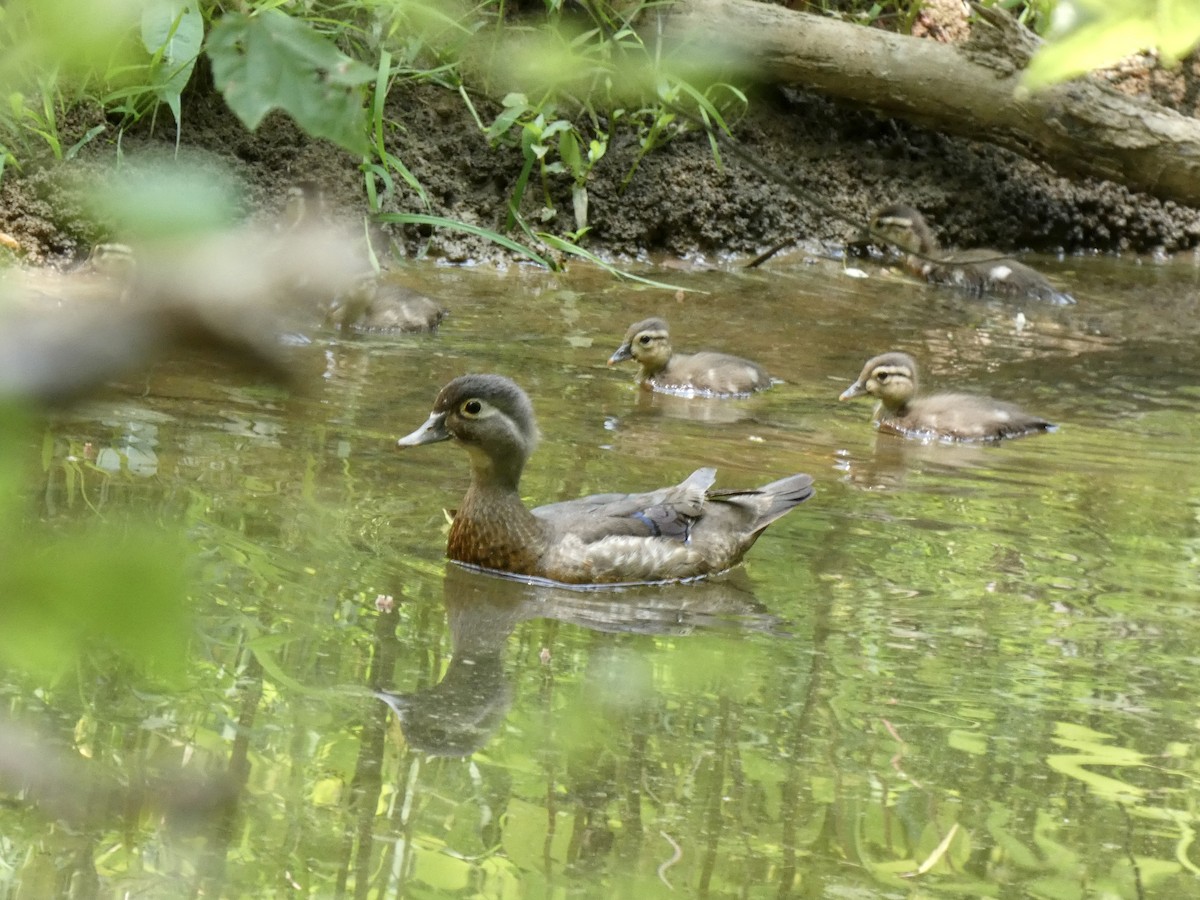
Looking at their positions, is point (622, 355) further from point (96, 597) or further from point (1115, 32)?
point (96, 597)

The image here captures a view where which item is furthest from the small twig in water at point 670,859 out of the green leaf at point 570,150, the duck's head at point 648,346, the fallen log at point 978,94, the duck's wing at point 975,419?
the fallen log at point 978,94

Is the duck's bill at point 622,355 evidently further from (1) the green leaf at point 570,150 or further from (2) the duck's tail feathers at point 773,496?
(1) the green leaf at point 570,150

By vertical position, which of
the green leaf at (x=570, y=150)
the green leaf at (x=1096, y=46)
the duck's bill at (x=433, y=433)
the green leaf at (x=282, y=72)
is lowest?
the duck's bill at (x=433, y=433)

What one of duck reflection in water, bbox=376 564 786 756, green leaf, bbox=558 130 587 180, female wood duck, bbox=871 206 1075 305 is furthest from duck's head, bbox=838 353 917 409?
green leaf, bbox=558 130 587 180

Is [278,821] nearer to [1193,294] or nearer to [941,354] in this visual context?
[941,354]

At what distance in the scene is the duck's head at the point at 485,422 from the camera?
224 inches

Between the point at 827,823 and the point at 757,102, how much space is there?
9.21 m

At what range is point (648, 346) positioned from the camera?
27.2 ft

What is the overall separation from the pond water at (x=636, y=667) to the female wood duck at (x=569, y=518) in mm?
118

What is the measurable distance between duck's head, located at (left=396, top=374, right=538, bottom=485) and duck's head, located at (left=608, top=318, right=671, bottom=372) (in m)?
2.60

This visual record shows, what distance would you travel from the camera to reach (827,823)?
348 cm

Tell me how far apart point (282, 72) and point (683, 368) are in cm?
741

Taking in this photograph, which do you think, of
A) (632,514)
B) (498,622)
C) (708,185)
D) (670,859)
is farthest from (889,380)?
(670,859)

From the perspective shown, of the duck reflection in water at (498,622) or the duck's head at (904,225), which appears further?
the duck's head at (904,225)
